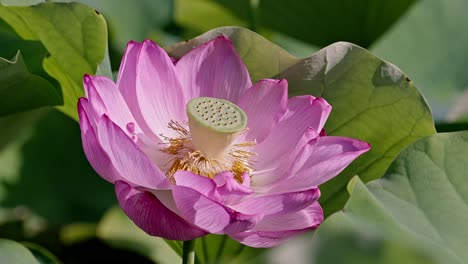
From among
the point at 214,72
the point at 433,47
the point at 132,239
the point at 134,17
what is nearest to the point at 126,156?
the point at 214,72

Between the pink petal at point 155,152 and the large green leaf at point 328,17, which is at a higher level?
the pink petal at point 155,152

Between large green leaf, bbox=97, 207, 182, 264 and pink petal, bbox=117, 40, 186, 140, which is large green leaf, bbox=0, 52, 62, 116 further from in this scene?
large green leaf, bbox=97, 207, 182, 264

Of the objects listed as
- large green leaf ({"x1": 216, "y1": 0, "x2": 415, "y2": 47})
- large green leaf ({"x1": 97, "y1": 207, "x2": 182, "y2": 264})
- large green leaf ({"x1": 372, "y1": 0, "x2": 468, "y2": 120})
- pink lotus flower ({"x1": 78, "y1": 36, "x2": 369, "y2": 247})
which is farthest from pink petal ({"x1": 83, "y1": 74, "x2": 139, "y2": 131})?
large green leaf ({"x1": 372, "y1": 0, "x2": 468, "y2": 120})

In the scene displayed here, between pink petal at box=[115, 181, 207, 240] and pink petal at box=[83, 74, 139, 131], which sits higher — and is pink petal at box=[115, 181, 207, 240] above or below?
below

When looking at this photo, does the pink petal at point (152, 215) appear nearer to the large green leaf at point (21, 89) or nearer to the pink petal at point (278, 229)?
the pink petal at point (278, 229)

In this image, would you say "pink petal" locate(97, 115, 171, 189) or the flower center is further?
the flower center

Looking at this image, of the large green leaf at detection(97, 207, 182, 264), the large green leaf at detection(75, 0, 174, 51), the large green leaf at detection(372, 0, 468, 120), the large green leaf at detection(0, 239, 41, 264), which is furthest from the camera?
the large green leaf at detection(75, 0, 174, 51)

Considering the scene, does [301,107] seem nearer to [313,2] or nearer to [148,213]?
[148,213]

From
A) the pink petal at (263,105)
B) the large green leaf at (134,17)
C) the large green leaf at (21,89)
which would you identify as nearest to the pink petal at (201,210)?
the pink petal at (263,105)
